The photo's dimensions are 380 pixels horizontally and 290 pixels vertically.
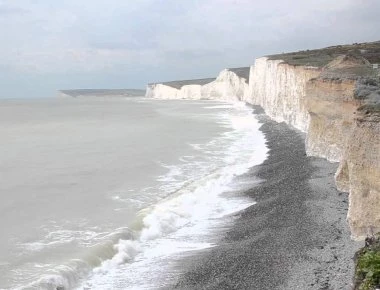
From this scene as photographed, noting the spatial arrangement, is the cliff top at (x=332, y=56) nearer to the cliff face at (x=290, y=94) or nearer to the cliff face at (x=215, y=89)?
the cliff face at (x=290, y=94)

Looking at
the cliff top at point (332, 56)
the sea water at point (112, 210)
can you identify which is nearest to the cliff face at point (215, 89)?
the cliff top at point (332, 56)

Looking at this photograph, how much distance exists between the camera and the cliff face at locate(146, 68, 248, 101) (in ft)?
379

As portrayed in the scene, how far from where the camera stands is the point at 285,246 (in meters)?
10.5

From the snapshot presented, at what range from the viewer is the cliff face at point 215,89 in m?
116

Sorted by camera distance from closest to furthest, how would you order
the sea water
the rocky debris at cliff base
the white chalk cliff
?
1. the rocky debris at cliff base
2. the white chalk cliff
3. the sea water

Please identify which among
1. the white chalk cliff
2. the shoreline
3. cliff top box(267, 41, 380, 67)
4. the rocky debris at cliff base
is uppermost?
cliff top box(267, 41, 380, 67)

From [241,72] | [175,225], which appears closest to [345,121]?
[175,225]

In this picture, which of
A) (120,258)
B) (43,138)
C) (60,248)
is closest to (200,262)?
(120,258)

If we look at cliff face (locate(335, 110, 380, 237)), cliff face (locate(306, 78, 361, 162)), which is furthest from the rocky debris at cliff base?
cliff face (locate(306, 78, 361, 162))

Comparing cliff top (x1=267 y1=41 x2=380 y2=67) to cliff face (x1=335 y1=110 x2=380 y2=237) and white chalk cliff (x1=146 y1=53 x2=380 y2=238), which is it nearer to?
white chalk cliff (x1=146 y1=53 x2=380 y2=238)

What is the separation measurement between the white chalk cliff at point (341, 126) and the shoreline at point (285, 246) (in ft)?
2.37

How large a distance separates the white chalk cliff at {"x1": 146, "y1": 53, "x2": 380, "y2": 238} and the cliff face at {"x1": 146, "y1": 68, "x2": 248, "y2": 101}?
67462 mm

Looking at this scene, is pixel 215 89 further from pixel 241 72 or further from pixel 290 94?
pixel 290 94

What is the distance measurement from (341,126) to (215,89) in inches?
4638
